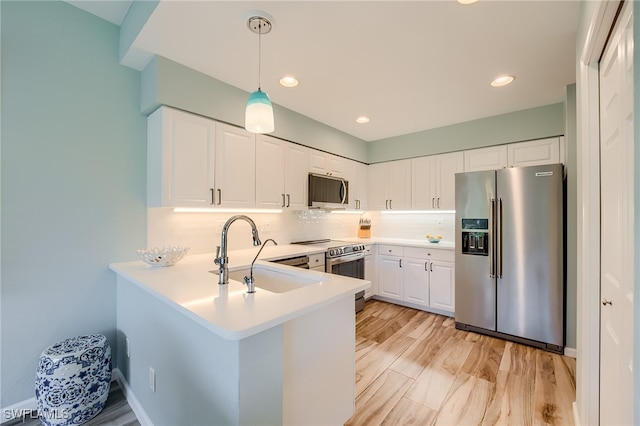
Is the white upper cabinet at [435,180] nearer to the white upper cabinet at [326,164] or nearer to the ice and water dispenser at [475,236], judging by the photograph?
the ice and water dispenser at [475,236]

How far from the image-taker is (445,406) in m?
1.84

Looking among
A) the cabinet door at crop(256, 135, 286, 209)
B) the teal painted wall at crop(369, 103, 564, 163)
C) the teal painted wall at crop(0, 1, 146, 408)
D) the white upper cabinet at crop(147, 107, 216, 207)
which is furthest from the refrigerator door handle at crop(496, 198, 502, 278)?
the teal painted wall at crop(0, 1, 146, 408)

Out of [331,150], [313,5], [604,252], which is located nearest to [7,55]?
[313,5]

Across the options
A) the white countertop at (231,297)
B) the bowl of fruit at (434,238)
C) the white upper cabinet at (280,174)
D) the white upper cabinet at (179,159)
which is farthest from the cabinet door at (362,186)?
the white countertop at (231,297)

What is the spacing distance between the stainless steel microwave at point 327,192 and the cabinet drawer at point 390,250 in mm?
850

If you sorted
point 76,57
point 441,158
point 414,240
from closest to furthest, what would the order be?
point 76,57 → point 441,158 → point 414,240

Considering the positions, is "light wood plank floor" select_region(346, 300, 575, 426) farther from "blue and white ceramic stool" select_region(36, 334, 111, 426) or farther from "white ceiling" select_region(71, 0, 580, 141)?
"white ceiling" select_region(71, 0, 580, 141)

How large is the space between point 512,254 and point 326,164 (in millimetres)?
2392

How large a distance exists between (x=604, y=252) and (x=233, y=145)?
2722mm

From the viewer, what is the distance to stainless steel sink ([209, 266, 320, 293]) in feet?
5.67

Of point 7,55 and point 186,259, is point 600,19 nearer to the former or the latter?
point 186,259

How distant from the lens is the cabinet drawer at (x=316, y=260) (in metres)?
2.98

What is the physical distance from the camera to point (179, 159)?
2223 mm

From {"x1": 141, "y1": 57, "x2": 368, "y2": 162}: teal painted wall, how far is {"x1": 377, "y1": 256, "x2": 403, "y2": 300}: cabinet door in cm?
207
